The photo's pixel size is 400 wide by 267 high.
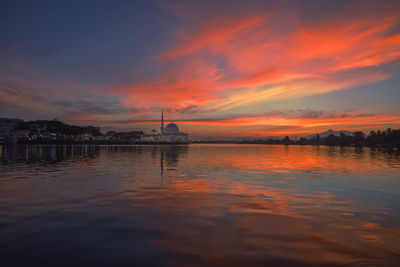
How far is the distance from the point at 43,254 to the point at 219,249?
5578mm

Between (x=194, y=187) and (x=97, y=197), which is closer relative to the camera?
(x=97, y=197)

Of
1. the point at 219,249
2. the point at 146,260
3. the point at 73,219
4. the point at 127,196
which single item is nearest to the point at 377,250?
the point at 219,249

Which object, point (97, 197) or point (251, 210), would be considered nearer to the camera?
point (251, 210)

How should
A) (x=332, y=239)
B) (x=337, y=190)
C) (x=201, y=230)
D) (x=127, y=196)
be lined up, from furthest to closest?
(x=337, y=190) < (x=127, y=196) < (x=201, y=230) < (x=332, y=239)

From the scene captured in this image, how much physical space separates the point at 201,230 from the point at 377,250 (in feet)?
20.4

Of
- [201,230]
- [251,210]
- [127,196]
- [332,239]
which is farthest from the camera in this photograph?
[127,196]

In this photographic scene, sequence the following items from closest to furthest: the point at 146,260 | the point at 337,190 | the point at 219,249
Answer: the point at 146,260 < the point at 219,249 < the point at 337,190

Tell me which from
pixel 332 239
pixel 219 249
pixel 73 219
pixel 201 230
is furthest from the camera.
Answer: pixel 73 219

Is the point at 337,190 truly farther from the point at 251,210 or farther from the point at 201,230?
the point at 201,230

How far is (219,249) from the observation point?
26.6 ft

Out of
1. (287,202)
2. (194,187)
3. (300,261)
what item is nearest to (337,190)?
(287,202)

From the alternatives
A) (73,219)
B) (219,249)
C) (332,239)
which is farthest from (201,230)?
(73,219)

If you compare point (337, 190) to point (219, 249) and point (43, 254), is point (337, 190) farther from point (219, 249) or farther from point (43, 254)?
point (43, 254)

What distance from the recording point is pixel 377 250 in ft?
26.8
